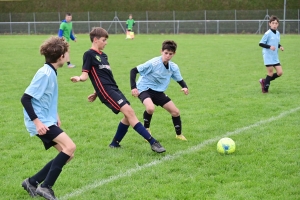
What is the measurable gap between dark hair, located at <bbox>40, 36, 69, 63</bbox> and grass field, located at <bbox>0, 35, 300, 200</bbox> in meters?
1.42

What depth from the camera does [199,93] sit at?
424 inches

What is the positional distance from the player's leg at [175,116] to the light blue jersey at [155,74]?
0.26m

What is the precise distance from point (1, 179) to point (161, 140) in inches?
99.5

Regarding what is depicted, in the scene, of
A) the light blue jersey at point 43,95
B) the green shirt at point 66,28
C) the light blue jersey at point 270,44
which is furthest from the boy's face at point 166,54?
the green shirt at point 66,28

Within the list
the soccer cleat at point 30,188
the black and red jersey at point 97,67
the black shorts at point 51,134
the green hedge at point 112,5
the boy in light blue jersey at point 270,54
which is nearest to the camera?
the black shorts at point 51,134

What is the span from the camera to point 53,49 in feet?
14.4

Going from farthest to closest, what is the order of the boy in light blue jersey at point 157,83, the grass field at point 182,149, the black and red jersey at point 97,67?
the boy in light blue jersey at point 157,83 → the black and red jersey at point 97,67 → the grass field at point 182,149

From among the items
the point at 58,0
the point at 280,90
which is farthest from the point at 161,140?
the point at 58,0

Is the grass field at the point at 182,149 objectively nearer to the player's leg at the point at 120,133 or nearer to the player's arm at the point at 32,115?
the player's leg at the point at 120,133

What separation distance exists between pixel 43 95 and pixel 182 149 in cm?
257

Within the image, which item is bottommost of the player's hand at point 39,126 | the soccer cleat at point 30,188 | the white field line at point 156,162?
the white field line at point 156,162

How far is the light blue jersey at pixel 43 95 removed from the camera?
13.9 feet

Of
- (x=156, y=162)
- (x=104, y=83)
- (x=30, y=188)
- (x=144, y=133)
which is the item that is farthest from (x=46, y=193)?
(x=104, y=83)

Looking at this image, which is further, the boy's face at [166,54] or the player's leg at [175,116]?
the player's leg at [175,116]
